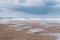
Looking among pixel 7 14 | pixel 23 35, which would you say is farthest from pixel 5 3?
pixel 23 35

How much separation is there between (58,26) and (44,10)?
0.64ft

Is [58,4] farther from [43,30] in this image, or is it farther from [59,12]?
[43,30]

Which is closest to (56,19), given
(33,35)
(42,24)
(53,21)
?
(53,21)

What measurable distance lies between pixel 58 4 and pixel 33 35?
1.20 ft

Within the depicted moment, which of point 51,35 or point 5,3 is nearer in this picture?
point 51,35

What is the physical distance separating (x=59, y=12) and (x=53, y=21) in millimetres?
103

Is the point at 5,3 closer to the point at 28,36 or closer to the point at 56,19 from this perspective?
the point at 28,36

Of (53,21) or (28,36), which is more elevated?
(53,21)

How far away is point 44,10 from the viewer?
3.75 feet

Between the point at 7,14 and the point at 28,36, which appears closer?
the point at 28,36

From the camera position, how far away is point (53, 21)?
1124mm

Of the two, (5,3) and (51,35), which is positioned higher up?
(5,3)

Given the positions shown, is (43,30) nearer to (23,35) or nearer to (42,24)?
(42,24)

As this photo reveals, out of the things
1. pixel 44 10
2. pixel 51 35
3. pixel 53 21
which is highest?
pixel 44 10
